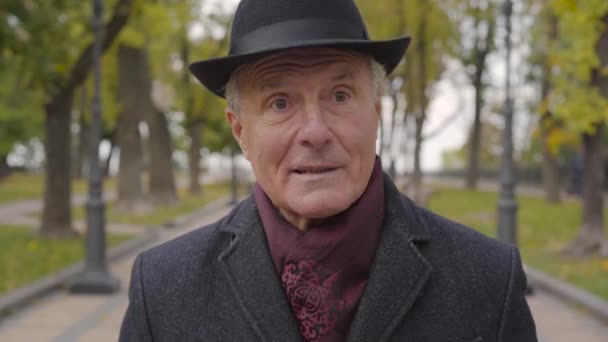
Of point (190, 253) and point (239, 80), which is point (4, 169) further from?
point (239, 80)

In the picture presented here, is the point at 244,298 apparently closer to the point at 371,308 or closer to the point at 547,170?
the point at 371,308

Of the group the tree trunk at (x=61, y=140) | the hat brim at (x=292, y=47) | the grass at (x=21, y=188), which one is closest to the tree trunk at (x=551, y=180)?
the tree trunk at (x=61, y=140)

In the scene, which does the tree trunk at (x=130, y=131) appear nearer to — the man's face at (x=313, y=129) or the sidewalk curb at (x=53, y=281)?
the sidewalk curb at (x=53, y=281)

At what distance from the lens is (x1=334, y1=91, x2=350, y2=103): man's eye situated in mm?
1945

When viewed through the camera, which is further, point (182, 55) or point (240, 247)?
point (182, 55)

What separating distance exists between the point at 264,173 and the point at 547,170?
20.2 metres

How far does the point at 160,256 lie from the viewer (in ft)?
7.38

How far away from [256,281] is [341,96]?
24.6 inches

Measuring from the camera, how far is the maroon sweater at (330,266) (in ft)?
6.23

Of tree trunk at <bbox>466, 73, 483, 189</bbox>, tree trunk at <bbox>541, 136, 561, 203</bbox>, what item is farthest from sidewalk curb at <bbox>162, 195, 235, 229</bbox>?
tree trunk at <bbox>466, 73, 483, 189</bbox>

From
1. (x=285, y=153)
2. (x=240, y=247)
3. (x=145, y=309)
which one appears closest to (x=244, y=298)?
(x=240, y=247)

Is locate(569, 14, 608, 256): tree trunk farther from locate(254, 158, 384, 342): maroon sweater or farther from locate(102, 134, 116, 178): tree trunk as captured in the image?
locate(102, 134, 116, 178): tree trunk

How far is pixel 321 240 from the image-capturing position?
1.92 m

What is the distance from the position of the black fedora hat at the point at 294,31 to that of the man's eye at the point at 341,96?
0.44ft
